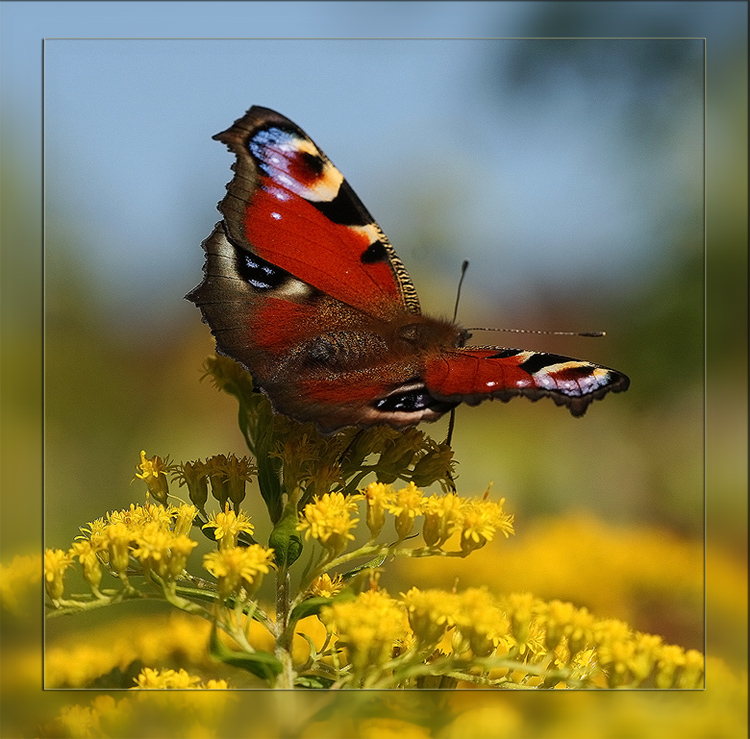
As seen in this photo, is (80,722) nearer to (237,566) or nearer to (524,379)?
(237,566)

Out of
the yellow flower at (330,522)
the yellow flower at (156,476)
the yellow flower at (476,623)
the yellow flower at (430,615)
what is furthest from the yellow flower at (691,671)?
the yellow flower at (156,476)

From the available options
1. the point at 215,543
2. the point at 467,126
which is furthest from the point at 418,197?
the point at 215,543

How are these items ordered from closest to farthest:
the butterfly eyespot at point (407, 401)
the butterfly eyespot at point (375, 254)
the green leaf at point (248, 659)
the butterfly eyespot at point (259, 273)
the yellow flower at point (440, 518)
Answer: the green leaf at point (248, 659), the butterfly eyespot at point (407, 401), the yellow flower at point (440, 518), the butterfly eyespot at point (259, 273), the butterfly eyespot at point (375, 254)

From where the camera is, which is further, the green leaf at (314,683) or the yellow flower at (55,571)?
the yellow flower at (55,571)

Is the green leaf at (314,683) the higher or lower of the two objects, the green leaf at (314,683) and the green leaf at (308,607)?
the lower

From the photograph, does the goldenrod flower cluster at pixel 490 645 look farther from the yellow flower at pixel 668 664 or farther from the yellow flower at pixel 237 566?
the yellow flower at pixel 237 566

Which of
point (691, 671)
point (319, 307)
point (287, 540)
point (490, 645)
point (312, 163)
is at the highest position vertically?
point (312, 163)

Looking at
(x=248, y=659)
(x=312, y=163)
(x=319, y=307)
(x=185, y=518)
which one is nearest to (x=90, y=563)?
(x=185, y=518)
